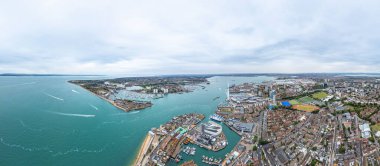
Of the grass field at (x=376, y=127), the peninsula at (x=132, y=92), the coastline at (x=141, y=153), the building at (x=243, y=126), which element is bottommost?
the coastline at (x=141, y=153)

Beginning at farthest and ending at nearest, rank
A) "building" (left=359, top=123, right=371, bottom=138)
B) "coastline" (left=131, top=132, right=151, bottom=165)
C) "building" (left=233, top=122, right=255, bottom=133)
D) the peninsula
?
the peninsula
"building" (left=233, top=122, right=255, bottom=133)
"building" (left=359, top=123, right=371, bottom=138)
"coastline" (left=131, top=132, right=151, bottom=165)

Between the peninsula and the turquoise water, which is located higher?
the peninsula

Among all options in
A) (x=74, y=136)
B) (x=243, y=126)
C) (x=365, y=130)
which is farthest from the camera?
(x=243, y=126)

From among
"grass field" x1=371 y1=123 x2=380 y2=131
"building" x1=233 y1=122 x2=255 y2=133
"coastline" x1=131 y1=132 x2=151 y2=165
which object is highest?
"grass field" x1=371 y1=123 x2=380 y2=131

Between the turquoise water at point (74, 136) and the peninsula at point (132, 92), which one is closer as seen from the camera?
the turquoise water at point (74, 136)

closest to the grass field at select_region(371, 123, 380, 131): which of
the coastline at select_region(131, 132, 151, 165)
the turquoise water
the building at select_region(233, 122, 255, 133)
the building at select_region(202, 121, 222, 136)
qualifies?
the building at select_region(233, 122, 255, 133)

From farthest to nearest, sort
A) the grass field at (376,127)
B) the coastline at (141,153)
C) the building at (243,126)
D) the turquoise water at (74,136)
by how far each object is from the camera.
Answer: the building at (243,126) → the grass field at (376,127) → the turquoise water at (74,136) → the coastline at (141,153)

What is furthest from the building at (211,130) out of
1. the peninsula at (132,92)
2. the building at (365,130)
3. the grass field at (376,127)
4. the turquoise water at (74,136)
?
the grass field at (376,127)

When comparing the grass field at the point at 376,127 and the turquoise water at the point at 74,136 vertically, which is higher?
the grass field at the point at 376,127

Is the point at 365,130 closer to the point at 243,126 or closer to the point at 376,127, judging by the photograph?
the point at 376,127

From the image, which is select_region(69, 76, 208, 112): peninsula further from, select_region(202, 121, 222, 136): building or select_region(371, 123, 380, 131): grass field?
select_region(371, 123, 380, 131): grass field

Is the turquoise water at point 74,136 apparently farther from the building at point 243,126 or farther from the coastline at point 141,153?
the building at point 243,126

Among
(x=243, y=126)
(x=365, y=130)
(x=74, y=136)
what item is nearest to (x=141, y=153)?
(x=74, y=136)
